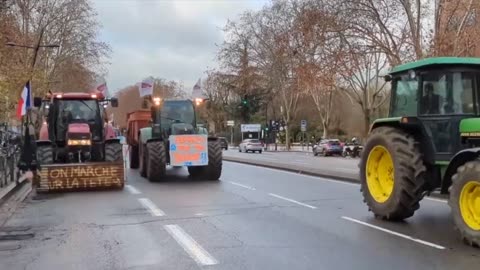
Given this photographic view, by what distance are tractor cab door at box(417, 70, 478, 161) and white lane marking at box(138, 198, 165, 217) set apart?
18.2 ft

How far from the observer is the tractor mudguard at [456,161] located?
899 cm

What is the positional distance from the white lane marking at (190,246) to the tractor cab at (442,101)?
174 inches

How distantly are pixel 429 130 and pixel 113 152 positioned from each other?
11245 mm

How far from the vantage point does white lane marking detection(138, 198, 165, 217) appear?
488 inches

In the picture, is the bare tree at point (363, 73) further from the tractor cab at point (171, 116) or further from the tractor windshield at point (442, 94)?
the tractor windshield at point (442, 94)

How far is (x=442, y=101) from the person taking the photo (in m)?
10.3

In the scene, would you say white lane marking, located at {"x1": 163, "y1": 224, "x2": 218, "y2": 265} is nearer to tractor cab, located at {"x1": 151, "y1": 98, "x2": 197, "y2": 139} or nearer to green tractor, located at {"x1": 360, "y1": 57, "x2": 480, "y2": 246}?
green tractor, located at {"x1": 360, "y1": 57, "x2": 480, "y2": 246}

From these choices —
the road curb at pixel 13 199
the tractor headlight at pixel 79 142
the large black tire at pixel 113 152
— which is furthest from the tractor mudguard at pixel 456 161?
the tractor headlight at pixel 79 142

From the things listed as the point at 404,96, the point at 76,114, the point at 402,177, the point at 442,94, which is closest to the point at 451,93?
the point at 442,94

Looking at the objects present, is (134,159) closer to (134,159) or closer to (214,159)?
(134,159)

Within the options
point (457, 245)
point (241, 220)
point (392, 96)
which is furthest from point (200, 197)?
point (457, 245)

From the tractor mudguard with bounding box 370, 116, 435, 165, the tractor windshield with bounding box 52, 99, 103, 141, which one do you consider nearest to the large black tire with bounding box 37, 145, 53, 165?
the tractor windshield with bounding box 52, 99, 103, 141

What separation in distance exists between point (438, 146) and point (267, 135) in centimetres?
7735

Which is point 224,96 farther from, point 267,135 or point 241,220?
point 241,220
